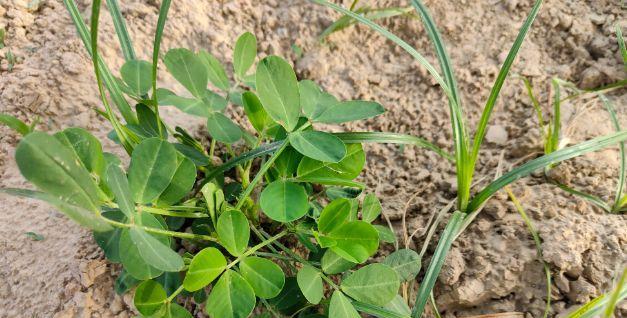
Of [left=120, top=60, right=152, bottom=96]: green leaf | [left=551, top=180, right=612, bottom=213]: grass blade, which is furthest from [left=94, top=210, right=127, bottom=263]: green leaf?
[left=551, top=180, right=612, bottom=213]: grass blade

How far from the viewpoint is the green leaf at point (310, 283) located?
3.02ft

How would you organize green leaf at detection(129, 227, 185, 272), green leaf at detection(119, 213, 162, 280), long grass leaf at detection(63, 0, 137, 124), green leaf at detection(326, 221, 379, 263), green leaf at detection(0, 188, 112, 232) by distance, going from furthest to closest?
1. long grass leaf at detection(63, 0, 137, 124)
2. green leaf at detection(326, 221, 379, 263)
3. green leaf at detection(119, 213, 162, 280)
4. green leaf at detection(129, 227, 185, 272)
5. green leaf at detection(0, 188, 112, 232)

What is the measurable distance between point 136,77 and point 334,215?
56 centimetres

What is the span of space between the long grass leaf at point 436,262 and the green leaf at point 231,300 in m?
0.36

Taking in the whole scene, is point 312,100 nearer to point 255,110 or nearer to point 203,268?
point 255,110

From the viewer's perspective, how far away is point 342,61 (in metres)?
1.62

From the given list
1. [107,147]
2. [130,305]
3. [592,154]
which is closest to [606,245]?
[592,154]

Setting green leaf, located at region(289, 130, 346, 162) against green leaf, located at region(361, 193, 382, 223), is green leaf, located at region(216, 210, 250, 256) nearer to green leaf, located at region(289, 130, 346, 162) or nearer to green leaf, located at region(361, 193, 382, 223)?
green leaf, located at region(289, 130, 346, 162)

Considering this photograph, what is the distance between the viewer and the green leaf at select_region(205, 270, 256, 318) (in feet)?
2.89

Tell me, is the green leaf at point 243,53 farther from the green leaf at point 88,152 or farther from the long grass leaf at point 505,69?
the long grass leaf at point 505,69

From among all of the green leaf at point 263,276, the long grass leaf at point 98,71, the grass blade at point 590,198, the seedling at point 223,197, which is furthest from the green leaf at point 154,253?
the grass blade at point 590,198

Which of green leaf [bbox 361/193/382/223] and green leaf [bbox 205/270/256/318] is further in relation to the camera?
green leaf [bbox 361/193/382/223]

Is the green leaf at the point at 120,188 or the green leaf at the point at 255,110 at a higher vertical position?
the green leaf at the point at 255,110

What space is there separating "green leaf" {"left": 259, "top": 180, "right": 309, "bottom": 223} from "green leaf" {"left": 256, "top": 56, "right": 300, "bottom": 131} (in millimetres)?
125
